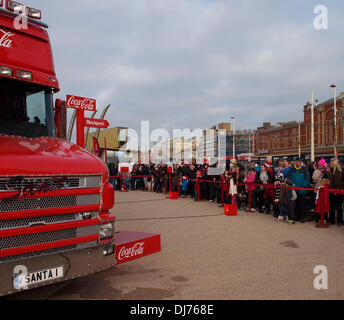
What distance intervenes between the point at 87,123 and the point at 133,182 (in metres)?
17.5

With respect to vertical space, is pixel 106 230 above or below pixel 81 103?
below

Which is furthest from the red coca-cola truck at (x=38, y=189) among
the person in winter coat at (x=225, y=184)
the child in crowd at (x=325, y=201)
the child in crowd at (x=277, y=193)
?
the person in winter coat at (x=225, y=184)

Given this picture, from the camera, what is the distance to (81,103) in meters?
7.14

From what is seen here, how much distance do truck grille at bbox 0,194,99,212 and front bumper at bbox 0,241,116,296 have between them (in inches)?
22.6

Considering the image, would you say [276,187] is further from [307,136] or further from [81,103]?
[307,136]

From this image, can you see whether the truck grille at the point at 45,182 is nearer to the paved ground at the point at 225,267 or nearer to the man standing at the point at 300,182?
the paved ground at the point at 225,267

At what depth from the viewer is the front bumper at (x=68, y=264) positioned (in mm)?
3609

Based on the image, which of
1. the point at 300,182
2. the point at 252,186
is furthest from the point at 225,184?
the point at 300,182

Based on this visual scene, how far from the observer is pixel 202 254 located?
7051 millimetres

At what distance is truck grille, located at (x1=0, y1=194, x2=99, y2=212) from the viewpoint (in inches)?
145

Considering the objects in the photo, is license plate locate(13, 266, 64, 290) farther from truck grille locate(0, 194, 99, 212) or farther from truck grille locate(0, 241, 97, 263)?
truck grille locate(0, 194, 99, 212)

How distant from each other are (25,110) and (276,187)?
27.6ft
